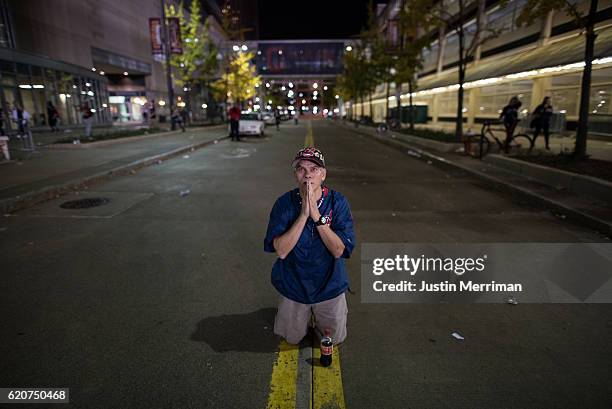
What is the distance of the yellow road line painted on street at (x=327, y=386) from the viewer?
2.35 m

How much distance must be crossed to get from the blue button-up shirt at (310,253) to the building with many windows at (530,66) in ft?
40.5

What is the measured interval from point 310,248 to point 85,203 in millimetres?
6510

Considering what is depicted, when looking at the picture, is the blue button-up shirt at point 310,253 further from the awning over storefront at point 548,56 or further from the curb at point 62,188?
the awning over storefront at point 548,56

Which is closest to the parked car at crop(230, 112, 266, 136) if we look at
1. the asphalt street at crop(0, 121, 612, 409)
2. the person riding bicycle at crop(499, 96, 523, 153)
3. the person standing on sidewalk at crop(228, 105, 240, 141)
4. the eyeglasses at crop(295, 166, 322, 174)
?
the person standing on sidewalk at crop(228, 105, 240, 141)

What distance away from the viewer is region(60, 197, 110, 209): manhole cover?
7.20 m

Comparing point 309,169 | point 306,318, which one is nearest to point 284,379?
point 306,318

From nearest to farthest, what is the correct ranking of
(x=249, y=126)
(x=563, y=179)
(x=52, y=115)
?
(x=563, y=179) < (x=52, y=115) < (x=249, y=126)

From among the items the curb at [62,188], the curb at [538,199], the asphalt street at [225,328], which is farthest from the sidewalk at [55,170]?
the curb at [538,199]

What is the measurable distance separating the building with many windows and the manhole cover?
41.4ft

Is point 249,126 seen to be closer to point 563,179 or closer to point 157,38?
point 157,38

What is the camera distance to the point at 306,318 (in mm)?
2830

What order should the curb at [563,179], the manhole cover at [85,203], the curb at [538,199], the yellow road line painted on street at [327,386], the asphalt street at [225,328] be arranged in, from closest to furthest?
the yellow road line painted on street at [327,386], the asphalt street at [225,328], the curb at [538,199], the curb at [563,179], the manhole cover at [85,203]

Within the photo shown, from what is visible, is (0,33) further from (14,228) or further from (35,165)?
(14,228)

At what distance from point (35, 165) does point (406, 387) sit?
1280 centimetres
